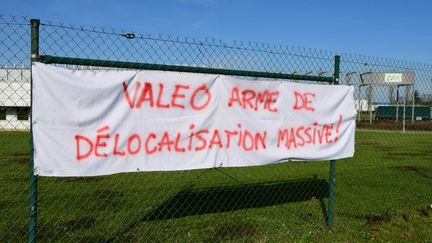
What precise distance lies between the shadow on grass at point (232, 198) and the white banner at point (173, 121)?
63.1 inches

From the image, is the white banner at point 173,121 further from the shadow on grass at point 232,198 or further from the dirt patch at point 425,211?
the dirt patch at point 425,211

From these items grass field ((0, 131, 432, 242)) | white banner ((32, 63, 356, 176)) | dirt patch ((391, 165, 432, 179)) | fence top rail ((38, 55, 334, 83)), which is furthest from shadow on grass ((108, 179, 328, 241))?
dirt patch ((391, 165, 432, 179))

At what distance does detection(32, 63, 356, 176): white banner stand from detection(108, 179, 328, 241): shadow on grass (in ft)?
5.25

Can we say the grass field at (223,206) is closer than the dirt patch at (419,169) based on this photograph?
Yes

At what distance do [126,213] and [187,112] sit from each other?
8.46 ft

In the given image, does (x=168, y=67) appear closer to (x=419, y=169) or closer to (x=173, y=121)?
(x=173, y=121)

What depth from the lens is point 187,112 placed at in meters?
4.74

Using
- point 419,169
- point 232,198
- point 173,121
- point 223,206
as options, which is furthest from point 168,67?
point 419,169

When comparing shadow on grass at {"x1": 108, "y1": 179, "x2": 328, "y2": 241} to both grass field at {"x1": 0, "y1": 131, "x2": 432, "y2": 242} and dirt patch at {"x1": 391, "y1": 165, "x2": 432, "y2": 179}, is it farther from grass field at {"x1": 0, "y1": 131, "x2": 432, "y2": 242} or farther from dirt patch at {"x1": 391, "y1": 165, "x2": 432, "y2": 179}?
dirt patch at {"x1": 391, "y1": 165, "x2": 432, "y2": 179}

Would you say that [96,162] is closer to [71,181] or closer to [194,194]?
[194,194]

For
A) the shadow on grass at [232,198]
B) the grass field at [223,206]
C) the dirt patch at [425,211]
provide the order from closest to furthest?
the grass field at [223,206] → the shadow on grass at [232,198] → the dirt patch at [425,211]

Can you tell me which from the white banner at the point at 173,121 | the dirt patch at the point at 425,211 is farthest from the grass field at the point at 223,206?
the white banner at the point at 173,121

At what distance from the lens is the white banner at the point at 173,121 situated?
3908mm

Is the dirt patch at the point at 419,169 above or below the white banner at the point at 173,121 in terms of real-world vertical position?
below
